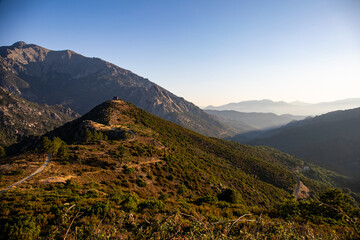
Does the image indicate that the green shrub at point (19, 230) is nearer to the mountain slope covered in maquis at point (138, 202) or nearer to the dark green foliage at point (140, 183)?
the mountain slope covered in maquis at point (138, 202)

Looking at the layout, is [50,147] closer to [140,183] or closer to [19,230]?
[140,183]

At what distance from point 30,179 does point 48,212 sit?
1579 centimetres

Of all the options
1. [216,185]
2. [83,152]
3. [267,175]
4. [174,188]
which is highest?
[83,152]

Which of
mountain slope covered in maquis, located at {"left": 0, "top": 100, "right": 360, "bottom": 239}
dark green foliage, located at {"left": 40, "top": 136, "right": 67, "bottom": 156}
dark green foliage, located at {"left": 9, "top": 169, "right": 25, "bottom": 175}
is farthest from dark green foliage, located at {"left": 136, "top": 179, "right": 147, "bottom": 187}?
dark green foliage, located at {"left": 9, "top": 169, "right": 25, "bottom": 175}

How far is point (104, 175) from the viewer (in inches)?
1064

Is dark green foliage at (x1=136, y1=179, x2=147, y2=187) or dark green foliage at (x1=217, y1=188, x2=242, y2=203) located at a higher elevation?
dark green foliage at (x1=136, y1=179, x2=147, y2=187)

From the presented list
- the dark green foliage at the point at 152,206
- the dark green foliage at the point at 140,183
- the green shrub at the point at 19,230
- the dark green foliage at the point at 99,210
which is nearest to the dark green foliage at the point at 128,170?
the dark green foliage at the point at 140,183

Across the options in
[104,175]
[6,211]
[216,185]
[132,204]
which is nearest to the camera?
[6,211]

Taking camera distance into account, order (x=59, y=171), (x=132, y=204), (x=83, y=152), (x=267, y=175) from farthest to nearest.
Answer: (x=267, y=175) → (x=83, y=152) → (x=59, y=171) → (x=132, y=204)

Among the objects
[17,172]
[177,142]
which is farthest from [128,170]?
[177,142]

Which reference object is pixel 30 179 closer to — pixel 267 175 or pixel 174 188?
pixel 174 188

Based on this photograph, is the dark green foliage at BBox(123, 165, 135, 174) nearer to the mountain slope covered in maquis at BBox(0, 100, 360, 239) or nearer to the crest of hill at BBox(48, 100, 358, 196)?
the mountain slope covered in maquis at BBox(0, 100, 360, 239)

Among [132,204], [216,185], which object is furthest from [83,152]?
[216,185]

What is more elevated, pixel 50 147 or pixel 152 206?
pixel 50 147
